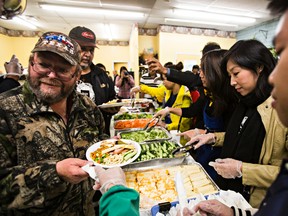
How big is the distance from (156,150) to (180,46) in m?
6.98

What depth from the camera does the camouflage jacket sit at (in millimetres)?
972

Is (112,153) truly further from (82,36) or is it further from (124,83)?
(124,83)

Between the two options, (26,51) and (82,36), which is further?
(26,51)

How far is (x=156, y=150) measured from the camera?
1823mm

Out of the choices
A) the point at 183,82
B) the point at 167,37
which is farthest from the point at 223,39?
the point at 183,82

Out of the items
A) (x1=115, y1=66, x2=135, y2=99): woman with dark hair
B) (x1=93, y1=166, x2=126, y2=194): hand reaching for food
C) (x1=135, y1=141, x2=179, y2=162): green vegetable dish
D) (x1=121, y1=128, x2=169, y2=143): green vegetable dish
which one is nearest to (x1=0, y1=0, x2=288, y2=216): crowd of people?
(x1=93, y1=166, x2=126, y2=194): hand reaching for food

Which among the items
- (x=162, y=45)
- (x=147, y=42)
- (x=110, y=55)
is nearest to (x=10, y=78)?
(x=162, y=45)

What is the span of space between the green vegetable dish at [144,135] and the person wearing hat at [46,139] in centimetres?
90

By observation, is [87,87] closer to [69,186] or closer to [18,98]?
[18,98]

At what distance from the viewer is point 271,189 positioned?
44 centimetres

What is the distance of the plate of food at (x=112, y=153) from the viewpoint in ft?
4.05

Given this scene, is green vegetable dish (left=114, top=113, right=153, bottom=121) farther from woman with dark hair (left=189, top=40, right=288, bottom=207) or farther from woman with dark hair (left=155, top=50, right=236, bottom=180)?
woman with dark hair (left=189, top=40, right=288, bottom=207)

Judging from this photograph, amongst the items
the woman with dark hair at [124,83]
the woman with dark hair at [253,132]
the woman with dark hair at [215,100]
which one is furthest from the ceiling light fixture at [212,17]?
the woman with dark hair at [253,132]

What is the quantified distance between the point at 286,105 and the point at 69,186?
4.02ft
